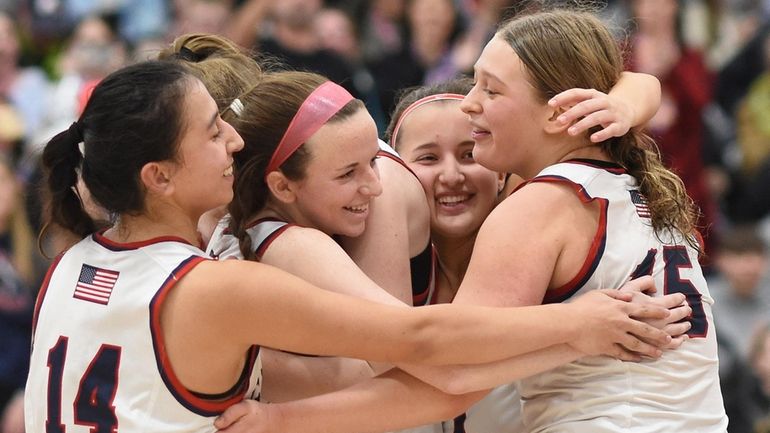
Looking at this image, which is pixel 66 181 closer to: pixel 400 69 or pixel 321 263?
pixel 321 263

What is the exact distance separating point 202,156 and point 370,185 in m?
0.56

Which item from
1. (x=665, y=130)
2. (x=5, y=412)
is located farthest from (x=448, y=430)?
(x=665, y=130)

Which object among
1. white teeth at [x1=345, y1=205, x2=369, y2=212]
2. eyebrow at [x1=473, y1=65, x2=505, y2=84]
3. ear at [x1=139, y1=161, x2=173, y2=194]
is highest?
eyebrow at [x1=473, y1=65, x2=505, y2=84]

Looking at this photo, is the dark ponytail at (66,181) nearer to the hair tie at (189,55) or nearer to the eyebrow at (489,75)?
the hair tie at (189,55)

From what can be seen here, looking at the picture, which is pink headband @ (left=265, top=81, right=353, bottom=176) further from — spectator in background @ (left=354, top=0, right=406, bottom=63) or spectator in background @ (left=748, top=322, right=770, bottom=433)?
spectator in background @ (left=354, top=0, right=406, bottom=63)

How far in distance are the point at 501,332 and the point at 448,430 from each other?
943 millimetres

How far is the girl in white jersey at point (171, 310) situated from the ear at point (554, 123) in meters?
0.51

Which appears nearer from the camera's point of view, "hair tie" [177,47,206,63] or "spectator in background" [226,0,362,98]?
"hair tie" [177,47,206,63]

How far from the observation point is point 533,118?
3.65m

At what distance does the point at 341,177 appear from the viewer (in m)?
3.66

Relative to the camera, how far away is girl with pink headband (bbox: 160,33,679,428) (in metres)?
3.61

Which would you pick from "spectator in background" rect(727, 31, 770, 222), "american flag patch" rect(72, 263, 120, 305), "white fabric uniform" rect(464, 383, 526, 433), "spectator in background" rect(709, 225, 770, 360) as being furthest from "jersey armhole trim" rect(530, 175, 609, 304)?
"spectator in background" rect(727, 31, 770, 222)

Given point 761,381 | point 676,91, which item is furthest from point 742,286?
point 676,91

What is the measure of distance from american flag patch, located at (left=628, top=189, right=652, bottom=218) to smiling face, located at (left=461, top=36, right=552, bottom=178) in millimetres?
316
